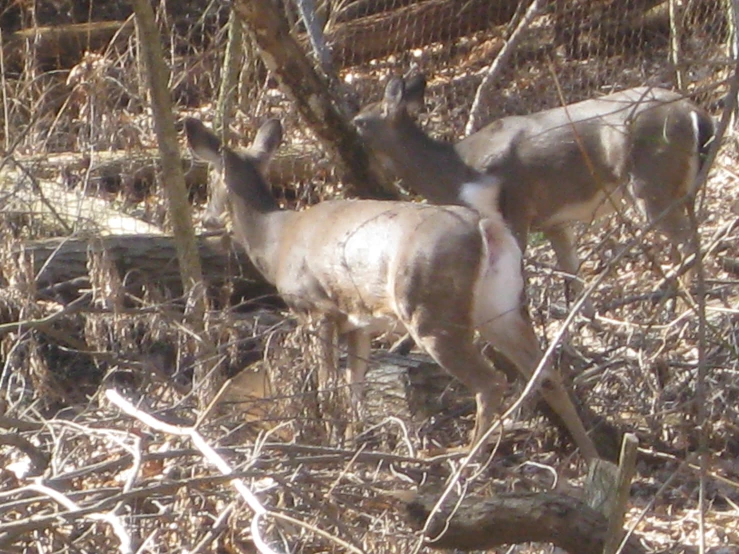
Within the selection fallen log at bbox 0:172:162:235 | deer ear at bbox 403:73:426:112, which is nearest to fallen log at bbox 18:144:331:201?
fallen log at bbox 0:172:162:235

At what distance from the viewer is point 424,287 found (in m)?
6.22

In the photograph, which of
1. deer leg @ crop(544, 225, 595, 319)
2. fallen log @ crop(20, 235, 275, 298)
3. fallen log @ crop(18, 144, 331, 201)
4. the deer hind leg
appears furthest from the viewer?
fallen log @ crop(18, 144, 331, 201)

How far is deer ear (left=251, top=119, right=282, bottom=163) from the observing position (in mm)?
8188

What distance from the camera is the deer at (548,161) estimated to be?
8492 mm

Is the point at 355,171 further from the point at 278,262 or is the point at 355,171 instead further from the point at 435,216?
the point at 435,216

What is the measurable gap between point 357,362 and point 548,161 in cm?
260

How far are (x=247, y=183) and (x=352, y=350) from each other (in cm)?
151

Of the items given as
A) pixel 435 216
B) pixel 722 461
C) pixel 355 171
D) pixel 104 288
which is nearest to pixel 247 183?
pixel 355 171

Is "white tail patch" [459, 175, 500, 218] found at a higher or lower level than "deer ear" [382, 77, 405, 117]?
lower

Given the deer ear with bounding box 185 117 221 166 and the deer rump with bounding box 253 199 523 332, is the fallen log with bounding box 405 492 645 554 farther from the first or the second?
the deer ear with bounding box 185 117 221 166

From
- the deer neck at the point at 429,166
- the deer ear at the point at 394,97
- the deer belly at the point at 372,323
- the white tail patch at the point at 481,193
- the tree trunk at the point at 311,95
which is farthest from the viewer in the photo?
the deer ear at the point at 394,97

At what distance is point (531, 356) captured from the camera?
259 inches

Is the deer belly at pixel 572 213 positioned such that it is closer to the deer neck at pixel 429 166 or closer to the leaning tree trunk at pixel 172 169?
the deer neck at pixel 429 166

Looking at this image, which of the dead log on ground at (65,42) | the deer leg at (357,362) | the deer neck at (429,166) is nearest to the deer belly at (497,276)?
the deer leg at (357,362)
